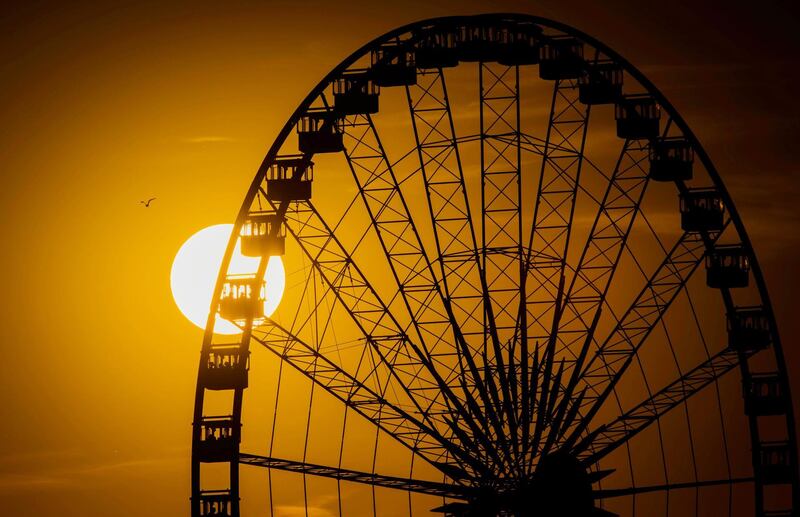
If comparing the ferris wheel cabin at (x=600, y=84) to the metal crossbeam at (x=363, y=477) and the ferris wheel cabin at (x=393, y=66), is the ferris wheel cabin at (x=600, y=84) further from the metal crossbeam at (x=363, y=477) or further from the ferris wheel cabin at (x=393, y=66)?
the metal crossbeam at (x=363, y=477)

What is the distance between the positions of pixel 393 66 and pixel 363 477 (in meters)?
14.2

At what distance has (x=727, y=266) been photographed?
60750 millimetres

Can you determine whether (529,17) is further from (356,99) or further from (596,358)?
(596,358)

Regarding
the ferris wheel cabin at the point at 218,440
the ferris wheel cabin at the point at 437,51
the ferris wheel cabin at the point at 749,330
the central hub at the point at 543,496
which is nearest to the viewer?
the ferris wheel cabin at the point at 218,440

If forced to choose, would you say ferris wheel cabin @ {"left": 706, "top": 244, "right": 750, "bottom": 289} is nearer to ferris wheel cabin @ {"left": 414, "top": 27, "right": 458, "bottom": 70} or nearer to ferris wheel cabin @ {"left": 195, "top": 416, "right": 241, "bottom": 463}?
ferris wheel cabin @ {"left": 414, "top": 27, "right": 458, "bottom": 70}

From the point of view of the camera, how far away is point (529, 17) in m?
55.3

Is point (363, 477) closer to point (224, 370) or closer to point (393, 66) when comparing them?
point (224, 370)

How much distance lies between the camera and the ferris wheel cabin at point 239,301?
52750 mm

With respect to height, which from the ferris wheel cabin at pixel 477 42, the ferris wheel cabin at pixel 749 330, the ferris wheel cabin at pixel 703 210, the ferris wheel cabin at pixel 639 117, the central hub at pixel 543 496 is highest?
the ferris wheel cabin at pixel 477 42

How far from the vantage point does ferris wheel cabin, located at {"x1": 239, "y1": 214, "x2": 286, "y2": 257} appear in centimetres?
5353

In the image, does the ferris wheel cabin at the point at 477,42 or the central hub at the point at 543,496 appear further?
the ferris wheel cabin at the point at 477,42

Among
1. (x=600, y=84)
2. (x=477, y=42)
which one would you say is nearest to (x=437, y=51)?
(x=477, y=42)

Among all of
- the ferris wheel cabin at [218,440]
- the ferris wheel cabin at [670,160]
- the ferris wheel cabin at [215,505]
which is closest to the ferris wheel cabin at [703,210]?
the ferris wheel cabin at [670,160]

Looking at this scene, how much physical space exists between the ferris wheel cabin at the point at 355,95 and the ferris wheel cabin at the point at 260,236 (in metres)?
4.67
